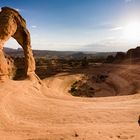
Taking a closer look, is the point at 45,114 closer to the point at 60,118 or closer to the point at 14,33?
the point at 60,118

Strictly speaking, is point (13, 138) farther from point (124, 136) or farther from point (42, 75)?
point (42, 75)

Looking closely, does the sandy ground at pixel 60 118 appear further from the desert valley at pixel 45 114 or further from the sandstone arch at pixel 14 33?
the sandstone arch at pixel 14 33

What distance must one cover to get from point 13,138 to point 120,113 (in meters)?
5.81

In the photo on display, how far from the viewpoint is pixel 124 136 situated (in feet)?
30.1

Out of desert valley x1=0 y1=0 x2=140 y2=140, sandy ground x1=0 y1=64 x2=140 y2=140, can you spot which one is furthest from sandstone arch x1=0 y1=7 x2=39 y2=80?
sandy ground x1=0 y1=64 x2=140 y2=140

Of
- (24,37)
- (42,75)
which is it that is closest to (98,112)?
(24,37)

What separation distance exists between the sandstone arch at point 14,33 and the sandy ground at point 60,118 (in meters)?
1.71

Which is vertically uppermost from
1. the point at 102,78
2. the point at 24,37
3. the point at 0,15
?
the point at 0,15

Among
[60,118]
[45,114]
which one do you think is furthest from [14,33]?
[60,118]

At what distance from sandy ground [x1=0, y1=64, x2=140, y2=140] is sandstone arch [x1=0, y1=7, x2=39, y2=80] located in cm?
171

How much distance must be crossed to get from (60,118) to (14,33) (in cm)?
956

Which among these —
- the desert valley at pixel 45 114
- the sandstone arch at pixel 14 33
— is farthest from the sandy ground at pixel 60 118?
the sandstone arch at pixel 14 33

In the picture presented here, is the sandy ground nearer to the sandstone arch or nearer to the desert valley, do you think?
the desert valley

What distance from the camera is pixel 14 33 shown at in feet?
58.1
